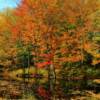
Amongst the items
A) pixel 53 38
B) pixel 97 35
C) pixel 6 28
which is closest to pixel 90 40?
pixel 97 35

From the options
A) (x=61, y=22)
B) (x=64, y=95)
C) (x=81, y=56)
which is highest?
(x=61, y=22)

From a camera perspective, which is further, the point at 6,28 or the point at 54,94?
the point at 6,28

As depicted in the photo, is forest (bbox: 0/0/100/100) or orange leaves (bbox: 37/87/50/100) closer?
orange leaves (bbox: 37/87/50/100)

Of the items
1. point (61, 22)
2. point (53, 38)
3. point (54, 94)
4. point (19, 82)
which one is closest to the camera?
point (54, 94)

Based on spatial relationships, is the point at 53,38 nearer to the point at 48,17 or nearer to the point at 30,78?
the point at 48,17

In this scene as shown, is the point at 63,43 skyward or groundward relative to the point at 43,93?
skyward

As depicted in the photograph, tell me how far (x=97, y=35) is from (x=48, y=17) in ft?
18.2

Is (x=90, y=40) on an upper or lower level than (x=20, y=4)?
lower

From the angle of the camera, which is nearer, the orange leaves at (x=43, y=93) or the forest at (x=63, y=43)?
the orange leaves at (x=43, y=93)

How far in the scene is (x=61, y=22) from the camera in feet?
129

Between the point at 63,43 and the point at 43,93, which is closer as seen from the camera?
the point at 43,93

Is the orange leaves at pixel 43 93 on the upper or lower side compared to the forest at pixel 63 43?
lower

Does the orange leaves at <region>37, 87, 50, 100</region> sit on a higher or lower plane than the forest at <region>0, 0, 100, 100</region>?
lower

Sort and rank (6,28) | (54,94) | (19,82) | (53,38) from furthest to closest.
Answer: (6,28) < (19,82) < (53,38) < (54,94)
